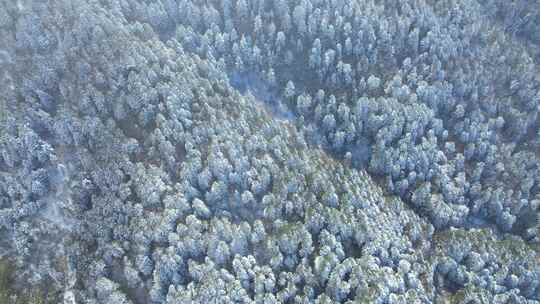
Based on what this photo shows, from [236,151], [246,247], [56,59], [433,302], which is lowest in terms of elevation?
[433,302]

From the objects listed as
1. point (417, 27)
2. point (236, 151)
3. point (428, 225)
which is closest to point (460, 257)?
point (428, 225)

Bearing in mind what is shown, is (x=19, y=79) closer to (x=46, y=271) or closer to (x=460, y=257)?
(x=46, y=271)

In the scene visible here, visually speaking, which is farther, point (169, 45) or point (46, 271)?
point (169, 45)

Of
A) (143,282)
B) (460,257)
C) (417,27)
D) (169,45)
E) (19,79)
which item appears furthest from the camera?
(417,27)

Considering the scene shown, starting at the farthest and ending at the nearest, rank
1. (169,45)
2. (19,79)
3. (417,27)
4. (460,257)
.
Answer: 1. (417,27)
2. (169,45)
3. (19,79)
4. (460,257)

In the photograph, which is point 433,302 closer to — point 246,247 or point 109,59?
point 246,247

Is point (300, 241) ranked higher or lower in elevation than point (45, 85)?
lower

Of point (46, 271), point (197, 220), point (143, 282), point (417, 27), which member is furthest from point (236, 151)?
point (417, 27)
